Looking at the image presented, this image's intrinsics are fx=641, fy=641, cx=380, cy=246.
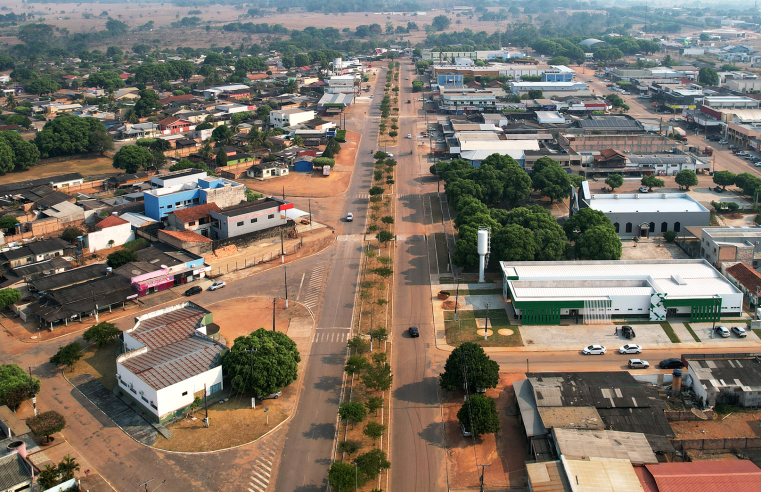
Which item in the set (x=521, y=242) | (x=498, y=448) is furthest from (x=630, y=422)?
(x=521, y=242)

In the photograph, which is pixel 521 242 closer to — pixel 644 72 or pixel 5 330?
pixel 5 330

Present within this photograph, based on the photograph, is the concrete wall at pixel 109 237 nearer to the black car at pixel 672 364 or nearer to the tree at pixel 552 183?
the tree at pixel 552 183

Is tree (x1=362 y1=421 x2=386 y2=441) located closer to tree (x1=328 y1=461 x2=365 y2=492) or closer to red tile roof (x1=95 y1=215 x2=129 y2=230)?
tree (x1=328 y1=461 x2=365 y2=492)

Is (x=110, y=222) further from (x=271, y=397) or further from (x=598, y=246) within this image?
(x=598, y=246)

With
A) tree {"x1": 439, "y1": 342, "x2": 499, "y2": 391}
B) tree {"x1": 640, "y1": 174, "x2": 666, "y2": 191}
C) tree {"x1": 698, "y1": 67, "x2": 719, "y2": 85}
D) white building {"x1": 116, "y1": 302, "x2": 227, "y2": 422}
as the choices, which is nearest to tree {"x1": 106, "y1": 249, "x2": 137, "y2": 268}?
white building {"x1": 116, "y1": 302, "x2": 227, "y2": 422}

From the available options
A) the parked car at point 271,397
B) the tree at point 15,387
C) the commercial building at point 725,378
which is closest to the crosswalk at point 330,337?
the parked car at point 271,397

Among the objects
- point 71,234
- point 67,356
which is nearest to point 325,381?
point 67,356

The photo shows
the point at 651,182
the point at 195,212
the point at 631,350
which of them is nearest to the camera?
the point at 631,350
